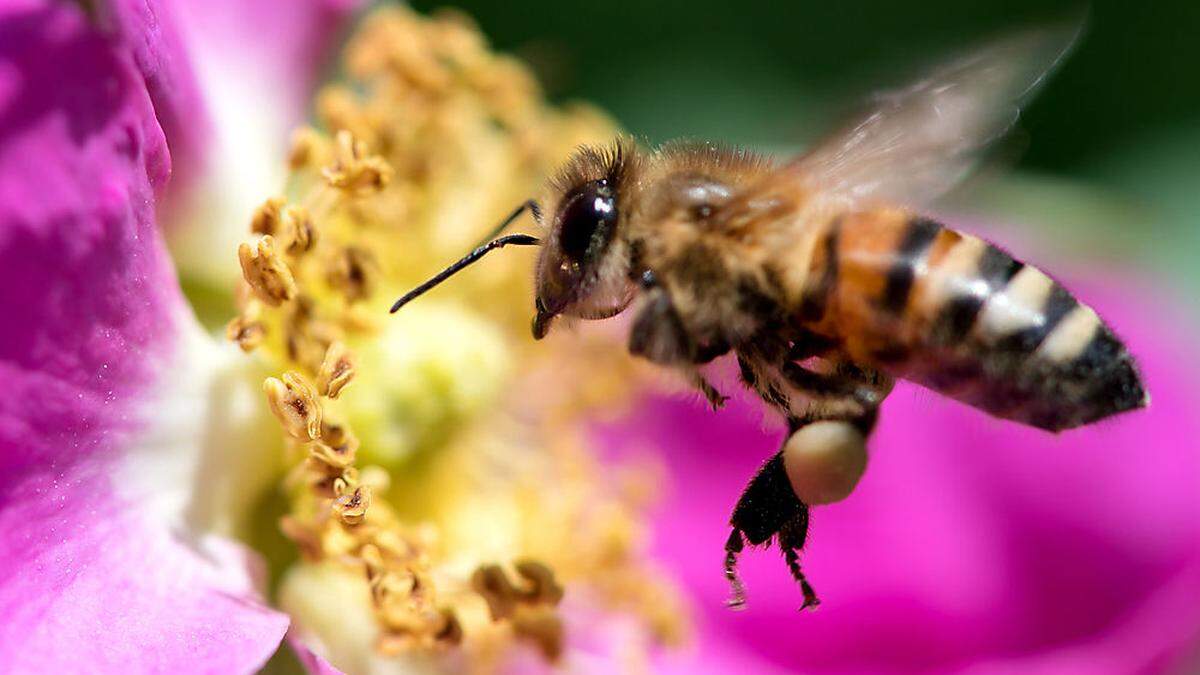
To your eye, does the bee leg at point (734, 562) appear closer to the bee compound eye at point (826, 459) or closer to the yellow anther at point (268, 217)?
the bee compound eye at point (826, 459)

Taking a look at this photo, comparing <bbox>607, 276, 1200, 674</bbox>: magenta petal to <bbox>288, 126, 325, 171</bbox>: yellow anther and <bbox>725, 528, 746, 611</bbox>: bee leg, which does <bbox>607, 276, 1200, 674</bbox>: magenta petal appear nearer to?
<bbox>725, 528, 746, 611</bbox>: bee leg

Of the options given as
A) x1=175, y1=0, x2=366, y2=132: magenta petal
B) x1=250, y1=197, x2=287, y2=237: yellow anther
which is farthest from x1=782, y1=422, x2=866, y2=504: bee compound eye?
x1=175, y1=0, x2=366, y2=132: magenta petal

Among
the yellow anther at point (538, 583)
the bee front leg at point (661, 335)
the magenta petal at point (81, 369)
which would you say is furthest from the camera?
the yellow anther at point (538, 583)

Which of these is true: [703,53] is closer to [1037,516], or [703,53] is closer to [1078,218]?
[1078,218]

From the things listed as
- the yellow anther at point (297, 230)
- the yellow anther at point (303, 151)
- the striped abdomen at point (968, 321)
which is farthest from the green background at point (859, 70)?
the striped abdomen at point (968, 321)

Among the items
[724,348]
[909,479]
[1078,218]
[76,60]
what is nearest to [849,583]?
[909,479]

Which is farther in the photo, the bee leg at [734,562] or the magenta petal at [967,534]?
the magenta petal at [967,534]

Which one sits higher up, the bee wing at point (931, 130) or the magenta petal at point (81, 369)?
the bee wing at point (931, 130)

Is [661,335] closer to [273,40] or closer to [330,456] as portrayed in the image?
[330,456]
